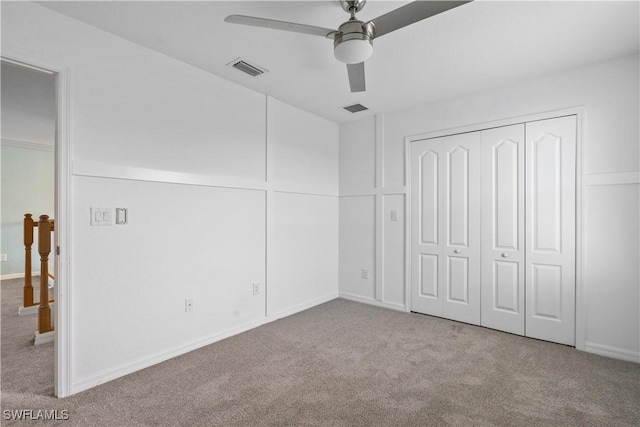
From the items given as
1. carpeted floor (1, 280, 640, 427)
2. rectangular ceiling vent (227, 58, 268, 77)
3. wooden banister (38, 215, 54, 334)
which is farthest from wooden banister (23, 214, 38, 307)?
rectangular ceiling vent (227, 58, 268, 77)

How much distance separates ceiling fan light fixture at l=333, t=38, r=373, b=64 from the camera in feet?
5.98

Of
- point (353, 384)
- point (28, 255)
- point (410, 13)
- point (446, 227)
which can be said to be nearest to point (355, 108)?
point (446, 227)

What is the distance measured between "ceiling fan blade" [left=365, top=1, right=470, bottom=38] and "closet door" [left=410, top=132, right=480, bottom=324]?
2.01 m

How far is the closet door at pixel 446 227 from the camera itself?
338 cm

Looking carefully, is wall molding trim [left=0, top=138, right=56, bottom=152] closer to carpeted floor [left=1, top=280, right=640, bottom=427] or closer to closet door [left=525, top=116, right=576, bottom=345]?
carpeted floor [left=1, top=280, right=640, bottom=427]

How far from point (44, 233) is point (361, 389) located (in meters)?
2.96

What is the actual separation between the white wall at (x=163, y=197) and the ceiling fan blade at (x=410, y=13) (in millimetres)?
1778

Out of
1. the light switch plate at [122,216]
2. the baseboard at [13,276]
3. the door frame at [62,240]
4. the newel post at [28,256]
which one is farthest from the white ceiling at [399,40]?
the baseboard at [13,276]

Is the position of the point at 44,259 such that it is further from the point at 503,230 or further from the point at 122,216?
the point at 503,230

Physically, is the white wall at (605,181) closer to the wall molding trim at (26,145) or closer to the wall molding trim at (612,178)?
the wall molding trim at (612,178)

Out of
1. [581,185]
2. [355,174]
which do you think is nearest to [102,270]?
[355,174]

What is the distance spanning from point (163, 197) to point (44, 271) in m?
1.51

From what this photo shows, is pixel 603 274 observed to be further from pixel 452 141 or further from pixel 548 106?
pixel 452 141

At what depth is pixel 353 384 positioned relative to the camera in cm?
221
